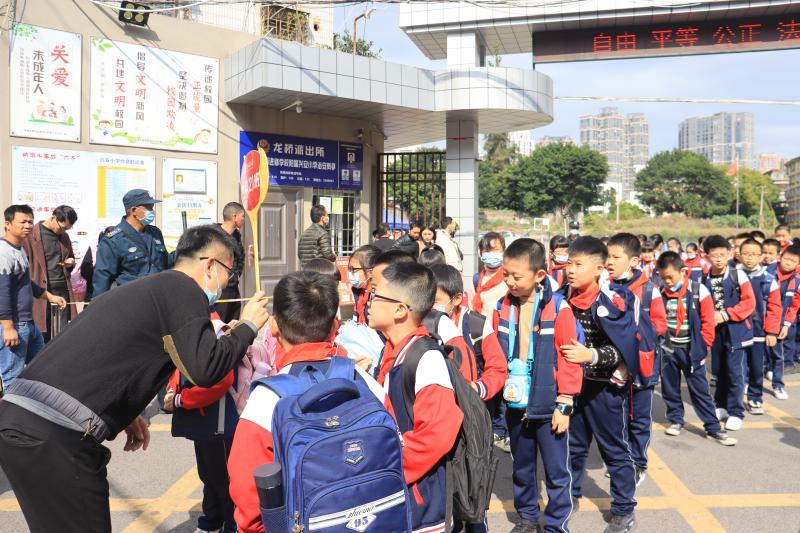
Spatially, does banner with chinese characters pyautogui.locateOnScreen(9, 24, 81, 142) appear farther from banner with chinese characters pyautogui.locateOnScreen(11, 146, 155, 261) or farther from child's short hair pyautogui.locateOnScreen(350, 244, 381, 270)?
child's short hair pyautogui.locateOnScreen(350, 244, 381, 270)

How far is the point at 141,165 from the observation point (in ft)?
29.7

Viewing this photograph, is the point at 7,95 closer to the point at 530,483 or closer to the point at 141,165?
the point at 141,165

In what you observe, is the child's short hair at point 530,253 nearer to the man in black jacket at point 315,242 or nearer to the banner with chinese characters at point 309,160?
the man in black jacket at point 315,242

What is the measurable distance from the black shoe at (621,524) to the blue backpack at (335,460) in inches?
92.1

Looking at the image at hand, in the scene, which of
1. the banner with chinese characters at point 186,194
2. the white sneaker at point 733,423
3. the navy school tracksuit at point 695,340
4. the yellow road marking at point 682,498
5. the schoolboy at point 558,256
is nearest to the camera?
the yellow road marking at point 682,498

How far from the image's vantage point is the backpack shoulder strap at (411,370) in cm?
230

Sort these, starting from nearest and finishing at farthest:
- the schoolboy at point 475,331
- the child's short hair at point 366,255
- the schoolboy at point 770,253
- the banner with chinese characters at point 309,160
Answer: the schoolboy at point 475,331, the child's short hair at point 366,255, the schoolboy at point 770,253, the banner with chinese characters at point 309,160

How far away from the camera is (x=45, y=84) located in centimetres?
816

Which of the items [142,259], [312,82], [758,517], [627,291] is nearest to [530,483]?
[627,291]

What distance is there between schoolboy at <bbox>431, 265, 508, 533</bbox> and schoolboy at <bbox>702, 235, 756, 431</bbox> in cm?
297

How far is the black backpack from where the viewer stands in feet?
7.48

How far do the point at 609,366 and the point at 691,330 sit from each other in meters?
2.15

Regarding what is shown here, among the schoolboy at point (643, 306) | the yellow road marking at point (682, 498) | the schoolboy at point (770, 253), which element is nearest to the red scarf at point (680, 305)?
the schoolboy at point (643, 306)

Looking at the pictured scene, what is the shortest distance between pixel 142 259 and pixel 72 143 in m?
3.70
